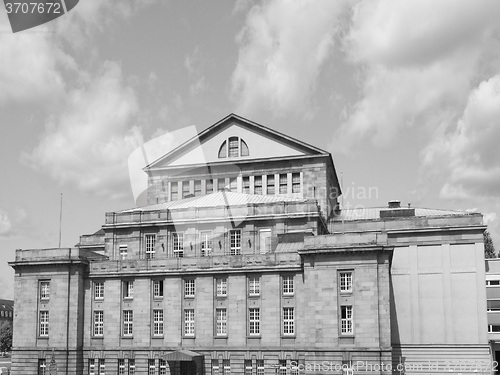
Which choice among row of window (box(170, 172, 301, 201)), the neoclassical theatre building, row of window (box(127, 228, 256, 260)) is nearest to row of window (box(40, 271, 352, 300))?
the neoclassical theatre building

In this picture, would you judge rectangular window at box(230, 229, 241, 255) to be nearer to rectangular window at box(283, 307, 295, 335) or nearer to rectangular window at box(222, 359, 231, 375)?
rectangular window at box(283, 307, 295, 335)

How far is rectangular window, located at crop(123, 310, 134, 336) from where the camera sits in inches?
2594

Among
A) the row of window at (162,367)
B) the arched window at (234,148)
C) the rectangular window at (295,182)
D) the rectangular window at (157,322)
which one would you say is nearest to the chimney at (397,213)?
the rectangular window at (295,182)

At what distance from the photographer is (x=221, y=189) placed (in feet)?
269

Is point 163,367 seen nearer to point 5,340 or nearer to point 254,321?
point 254,321

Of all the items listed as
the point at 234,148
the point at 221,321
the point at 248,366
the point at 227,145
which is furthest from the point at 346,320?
the point at 227,145

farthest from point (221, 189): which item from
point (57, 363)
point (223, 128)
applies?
point (57, 363)

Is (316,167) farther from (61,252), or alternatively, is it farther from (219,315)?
(61,252)

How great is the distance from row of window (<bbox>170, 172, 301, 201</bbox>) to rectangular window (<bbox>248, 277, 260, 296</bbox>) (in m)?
18.6

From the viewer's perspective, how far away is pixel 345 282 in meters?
58.9

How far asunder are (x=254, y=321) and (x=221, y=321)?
3310 millimetres

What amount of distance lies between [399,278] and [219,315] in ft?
69.1

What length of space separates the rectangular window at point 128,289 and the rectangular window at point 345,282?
21321 millimetres

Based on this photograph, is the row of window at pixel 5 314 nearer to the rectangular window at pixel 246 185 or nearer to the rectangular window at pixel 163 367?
the rectangular window at pixel 246 185
